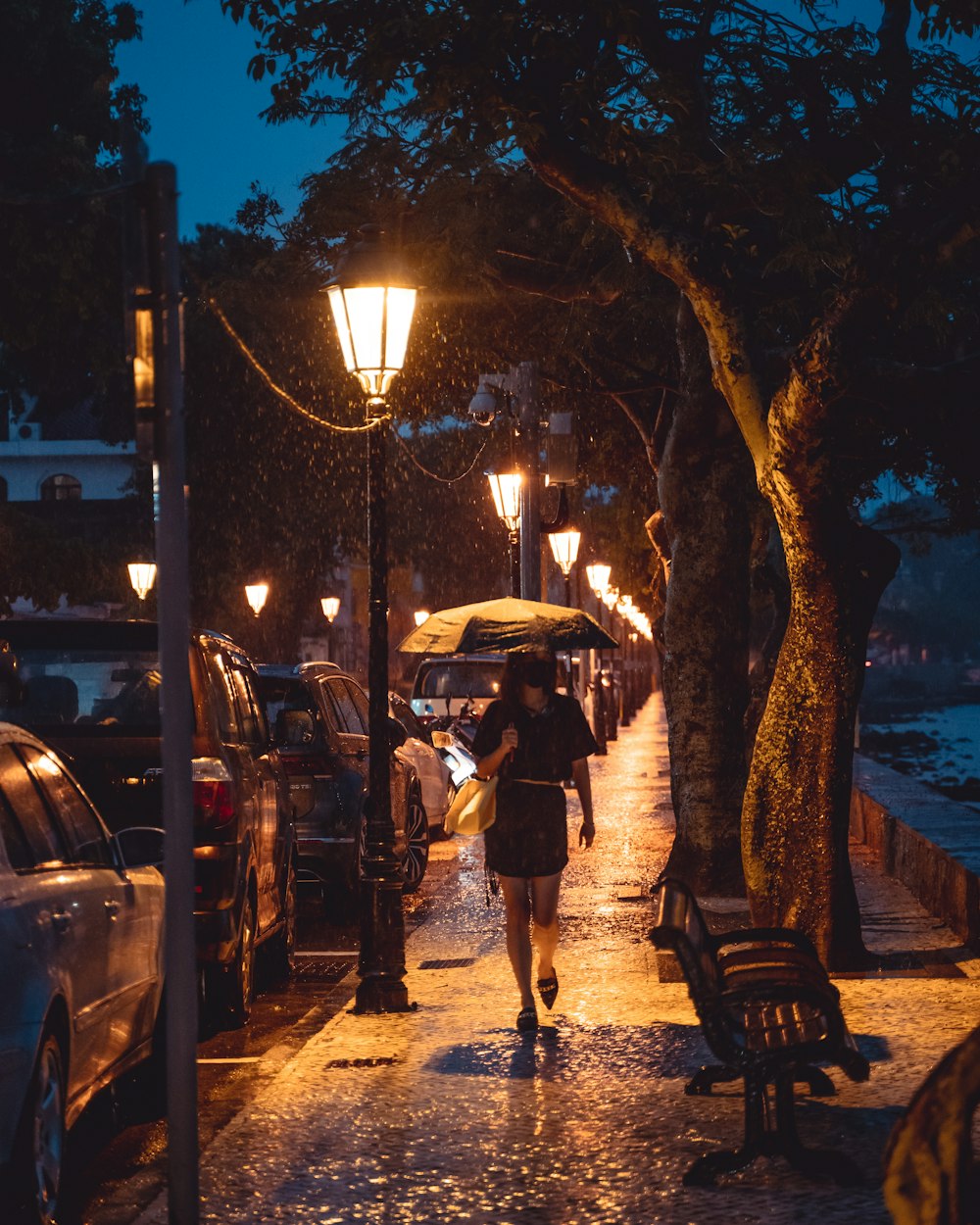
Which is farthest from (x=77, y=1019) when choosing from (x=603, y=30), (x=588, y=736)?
(x=603, y=30)

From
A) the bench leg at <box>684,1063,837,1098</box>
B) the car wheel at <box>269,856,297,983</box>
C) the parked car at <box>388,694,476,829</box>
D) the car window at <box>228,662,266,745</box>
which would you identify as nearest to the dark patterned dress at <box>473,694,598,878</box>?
the car window at <box>228,662,266,745</box>

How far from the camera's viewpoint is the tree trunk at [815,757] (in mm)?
10758

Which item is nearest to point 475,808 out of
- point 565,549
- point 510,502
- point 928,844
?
point 928,844

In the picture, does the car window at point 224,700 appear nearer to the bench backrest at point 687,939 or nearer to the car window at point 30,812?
the car window at point 30,812

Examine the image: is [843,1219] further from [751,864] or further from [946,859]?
[946,859]

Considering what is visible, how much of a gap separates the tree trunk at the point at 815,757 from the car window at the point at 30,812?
16.4ft

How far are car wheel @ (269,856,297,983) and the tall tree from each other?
2928mm

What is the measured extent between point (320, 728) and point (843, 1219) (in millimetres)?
8739

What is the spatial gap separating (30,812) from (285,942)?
18.6 feet

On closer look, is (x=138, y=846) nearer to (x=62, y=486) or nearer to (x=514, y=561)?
(x=514, y=561)

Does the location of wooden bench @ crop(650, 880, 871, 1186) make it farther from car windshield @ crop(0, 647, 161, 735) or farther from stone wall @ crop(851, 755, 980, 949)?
stone wall @ crop(851, 755, 980, 949)

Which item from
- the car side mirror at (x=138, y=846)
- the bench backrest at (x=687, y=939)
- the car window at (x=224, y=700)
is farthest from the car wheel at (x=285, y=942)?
the bench backrest at (x=687, y=939)

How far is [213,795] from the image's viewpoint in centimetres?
995

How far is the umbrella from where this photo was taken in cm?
1434
